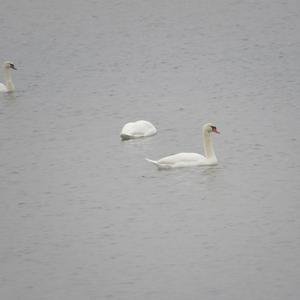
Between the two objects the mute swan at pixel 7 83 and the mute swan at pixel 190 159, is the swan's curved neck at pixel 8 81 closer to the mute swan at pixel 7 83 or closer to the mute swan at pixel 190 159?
the mute swan at pixel 7 83

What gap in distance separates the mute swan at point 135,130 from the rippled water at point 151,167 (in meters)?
0.15

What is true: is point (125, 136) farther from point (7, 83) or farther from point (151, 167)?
point (7, 83)

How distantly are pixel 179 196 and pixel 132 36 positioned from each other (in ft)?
58.0

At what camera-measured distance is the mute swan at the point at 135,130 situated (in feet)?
68.4

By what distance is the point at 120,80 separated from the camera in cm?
2764

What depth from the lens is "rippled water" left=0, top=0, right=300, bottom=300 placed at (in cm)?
1395

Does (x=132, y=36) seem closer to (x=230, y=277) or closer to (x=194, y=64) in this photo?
(x=194, y=64)

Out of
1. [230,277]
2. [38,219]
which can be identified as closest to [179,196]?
[38,219]

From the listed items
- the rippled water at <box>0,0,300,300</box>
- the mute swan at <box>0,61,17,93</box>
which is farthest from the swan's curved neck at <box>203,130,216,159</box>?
the mute swan at <box>0,61,17,93</box>

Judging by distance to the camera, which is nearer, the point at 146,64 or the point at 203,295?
the point at 203,295

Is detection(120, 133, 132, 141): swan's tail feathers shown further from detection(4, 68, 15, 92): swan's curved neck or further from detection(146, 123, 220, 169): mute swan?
detection(4, 68, 15, 92): swan's curved neck

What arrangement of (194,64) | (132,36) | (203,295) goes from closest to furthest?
(203,295) < (194,64) < (132,36)

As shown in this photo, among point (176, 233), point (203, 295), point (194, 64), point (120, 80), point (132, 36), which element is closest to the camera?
point (203, 295)

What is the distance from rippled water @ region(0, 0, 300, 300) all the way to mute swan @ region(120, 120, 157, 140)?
0.15 meters
